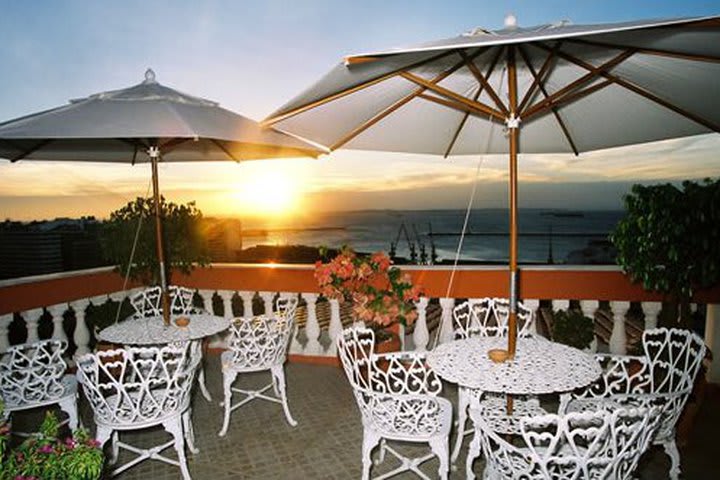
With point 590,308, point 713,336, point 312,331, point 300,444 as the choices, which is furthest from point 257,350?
point 713,336

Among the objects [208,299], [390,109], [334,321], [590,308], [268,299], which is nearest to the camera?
[390,109]

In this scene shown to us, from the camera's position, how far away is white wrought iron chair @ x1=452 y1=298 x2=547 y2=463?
2330mm

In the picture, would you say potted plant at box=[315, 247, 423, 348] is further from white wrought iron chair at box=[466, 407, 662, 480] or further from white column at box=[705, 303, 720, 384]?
white column at box=[705, 303, 720, 384]

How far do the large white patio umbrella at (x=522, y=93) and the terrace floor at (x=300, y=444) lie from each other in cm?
140

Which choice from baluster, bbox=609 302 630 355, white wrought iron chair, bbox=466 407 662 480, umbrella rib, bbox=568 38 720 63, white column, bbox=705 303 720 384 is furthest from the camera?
baluster, bbox=609 302 630 355

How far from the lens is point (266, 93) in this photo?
23.0 ft

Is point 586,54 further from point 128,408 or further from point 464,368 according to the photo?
point 128,408

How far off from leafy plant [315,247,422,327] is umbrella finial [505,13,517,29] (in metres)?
1.88

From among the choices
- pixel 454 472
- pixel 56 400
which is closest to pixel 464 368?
pixel 454 472

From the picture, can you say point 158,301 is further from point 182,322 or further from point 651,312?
point 651,312

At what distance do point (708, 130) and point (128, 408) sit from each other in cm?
405

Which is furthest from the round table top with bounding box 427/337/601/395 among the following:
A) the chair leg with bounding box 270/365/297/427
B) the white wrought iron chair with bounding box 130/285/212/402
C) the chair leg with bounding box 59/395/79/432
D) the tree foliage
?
the tree foliage

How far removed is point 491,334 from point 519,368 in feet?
3.79

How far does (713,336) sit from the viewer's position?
3.44m
